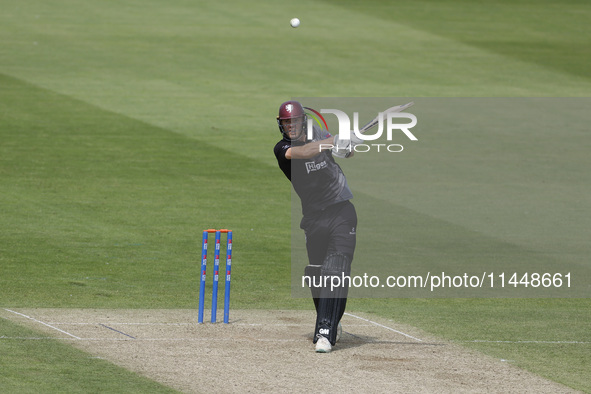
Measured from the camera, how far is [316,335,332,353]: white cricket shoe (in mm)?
9656

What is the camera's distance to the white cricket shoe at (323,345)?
380 inches

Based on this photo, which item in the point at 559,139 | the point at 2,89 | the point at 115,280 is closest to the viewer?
the point at 115,280

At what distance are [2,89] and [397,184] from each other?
1183 centimetres

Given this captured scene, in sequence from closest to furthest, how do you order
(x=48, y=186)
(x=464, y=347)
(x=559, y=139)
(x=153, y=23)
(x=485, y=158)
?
1. (x=464, y=347)
2. (x=48, y=186)
3. (x=485, y=158)
4. (x=559, y=139)
5. (x=153, y=23)

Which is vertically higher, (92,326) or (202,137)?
(202,137)

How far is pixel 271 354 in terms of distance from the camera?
9555mm

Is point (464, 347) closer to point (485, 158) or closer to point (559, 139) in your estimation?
point (485, 158)

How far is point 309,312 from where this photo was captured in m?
11.9

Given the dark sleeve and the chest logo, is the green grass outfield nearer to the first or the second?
the chest logo

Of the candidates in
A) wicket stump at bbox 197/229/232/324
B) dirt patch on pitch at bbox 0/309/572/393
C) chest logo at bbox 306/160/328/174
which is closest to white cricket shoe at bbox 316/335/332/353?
dirt patch on pitch at bbox 0/309/572/393

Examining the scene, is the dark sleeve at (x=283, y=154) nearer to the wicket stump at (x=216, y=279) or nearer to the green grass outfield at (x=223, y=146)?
the wicket stump at (x=216, y=279)

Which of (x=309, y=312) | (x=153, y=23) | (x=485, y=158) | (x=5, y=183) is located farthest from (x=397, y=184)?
(x=153, y=23)

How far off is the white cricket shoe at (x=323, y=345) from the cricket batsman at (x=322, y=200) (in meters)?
0.18

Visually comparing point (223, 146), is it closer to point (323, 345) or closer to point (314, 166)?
point (314, 166)
